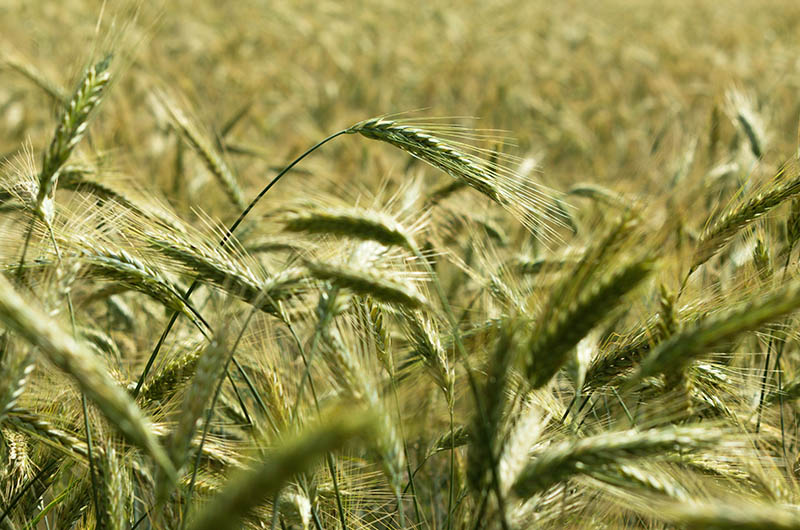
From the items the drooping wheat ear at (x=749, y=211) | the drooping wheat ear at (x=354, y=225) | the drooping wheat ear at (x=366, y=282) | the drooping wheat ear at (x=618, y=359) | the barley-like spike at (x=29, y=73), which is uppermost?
the barley-like spike at (x=29, y=73)

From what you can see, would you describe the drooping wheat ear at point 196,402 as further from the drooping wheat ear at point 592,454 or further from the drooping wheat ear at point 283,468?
the drooping wheat ear at point 592,454

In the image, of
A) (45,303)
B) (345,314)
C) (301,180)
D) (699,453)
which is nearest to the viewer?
(45,303)

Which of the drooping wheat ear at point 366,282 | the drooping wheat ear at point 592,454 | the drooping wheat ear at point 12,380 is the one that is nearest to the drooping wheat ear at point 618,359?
the drooping wheat ear at point 592,454

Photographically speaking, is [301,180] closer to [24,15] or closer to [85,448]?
[85,448]

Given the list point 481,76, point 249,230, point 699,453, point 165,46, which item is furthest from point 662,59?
point 699,453

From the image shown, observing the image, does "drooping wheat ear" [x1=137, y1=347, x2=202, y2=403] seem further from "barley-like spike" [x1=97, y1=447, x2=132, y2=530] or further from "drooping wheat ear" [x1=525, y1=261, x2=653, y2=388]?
"drooping wheat ear" [x1=525, y1=261, x2=653, y2=388]

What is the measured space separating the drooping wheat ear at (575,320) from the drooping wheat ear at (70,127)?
3.01 ft

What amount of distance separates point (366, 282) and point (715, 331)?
531 mm

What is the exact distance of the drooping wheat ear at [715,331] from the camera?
35.5 inches

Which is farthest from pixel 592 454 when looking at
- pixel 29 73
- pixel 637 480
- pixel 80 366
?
pixel 29 73

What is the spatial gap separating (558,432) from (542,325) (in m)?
0.42

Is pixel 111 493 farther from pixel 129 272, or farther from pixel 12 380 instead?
pixel 129 272

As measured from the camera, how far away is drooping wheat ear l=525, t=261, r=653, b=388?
3.08 feet

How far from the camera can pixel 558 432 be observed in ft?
4.33
